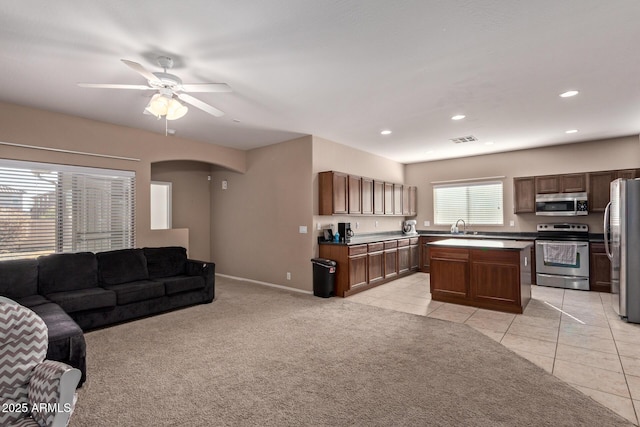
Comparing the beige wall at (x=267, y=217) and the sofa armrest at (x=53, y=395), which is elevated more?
the beige wall at (x=267, y=217)

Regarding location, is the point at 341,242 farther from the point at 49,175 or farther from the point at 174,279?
the point at 49,175

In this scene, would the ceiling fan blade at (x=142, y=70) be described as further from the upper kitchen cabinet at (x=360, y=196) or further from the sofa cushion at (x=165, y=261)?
the upper kitchen cabinet at (x=360, y=196)

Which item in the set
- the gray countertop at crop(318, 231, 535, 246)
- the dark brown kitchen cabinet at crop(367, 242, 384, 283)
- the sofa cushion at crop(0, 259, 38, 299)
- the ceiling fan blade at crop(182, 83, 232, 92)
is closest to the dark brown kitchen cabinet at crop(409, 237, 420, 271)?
the gray countertop at crop(318, 231, 535, 246)

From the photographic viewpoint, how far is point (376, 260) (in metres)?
6.03

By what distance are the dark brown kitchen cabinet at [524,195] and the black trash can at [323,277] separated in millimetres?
4168

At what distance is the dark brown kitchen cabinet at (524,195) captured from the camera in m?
6.39

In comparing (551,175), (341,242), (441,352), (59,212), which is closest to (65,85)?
(59,212)

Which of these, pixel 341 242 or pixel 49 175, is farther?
pixel 341 242

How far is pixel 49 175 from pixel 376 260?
5.30m

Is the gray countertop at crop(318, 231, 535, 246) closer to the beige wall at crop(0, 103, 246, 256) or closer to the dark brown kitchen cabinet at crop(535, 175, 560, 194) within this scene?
the dark brown kitchen cabinet at crop(535, 175, 560, 194)

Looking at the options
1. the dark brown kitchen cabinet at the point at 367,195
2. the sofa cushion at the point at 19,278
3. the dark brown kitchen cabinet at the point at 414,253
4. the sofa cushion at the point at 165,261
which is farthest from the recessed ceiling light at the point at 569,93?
the sofa cushion at the point at 19,278

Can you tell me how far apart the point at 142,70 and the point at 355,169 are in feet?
15.1

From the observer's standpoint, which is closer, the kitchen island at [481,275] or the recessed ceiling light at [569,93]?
the recessed ceiling light at [569,93]

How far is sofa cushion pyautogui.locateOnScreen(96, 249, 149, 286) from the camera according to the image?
4320 millimetres
